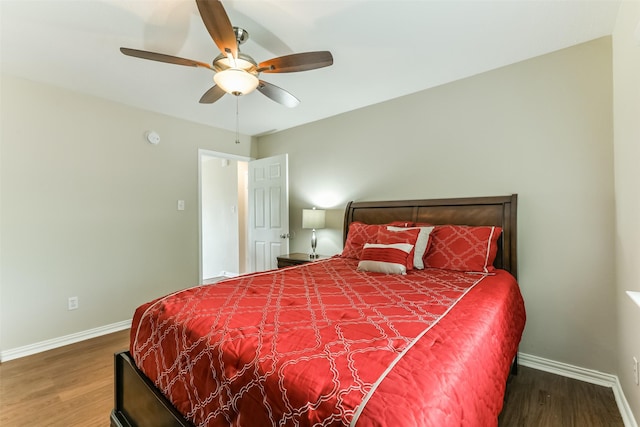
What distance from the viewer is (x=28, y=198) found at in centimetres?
263

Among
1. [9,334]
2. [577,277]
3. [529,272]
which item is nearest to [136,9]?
[9,334]

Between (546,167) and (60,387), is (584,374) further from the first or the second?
(60,387)

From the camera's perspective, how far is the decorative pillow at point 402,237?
226 centimetres

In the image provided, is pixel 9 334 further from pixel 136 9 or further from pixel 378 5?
pixel 378 5

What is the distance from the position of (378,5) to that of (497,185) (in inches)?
66.7

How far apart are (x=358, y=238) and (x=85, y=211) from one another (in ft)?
8.96

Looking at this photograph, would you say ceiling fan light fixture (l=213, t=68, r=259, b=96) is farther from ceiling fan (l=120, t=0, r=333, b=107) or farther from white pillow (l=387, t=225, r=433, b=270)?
white pillow (l=387, t=225, r=433, b=270)

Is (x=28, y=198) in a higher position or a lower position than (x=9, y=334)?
higher

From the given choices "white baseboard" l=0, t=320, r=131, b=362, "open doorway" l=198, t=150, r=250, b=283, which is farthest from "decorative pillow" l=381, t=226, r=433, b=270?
"open doorway" l=198, t=150, r=250, b=283

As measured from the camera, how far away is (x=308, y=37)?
2.04 m

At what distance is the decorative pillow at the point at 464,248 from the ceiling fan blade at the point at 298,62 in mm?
1570

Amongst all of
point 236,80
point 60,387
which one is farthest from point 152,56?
point 60,387

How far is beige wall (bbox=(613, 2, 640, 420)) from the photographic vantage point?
1.50m

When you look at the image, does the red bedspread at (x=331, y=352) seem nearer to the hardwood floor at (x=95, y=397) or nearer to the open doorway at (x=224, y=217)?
A: the hardwood floor at (x=95, y=397)
